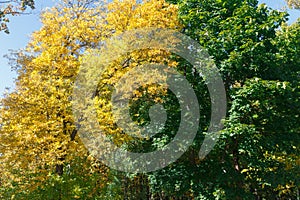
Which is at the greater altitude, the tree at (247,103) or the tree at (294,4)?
the tree at (294,4)

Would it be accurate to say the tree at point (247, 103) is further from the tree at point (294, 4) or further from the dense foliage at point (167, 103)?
the tree at point (294, 4)

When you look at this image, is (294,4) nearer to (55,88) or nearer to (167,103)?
(167,103)

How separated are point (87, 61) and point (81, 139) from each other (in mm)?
2889

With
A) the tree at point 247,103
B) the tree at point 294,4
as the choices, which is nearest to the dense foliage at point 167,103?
the tree at point 247,103

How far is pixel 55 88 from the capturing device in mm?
9797

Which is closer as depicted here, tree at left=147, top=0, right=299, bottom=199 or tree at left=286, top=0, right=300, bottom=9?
tree at left=147, top=0, right=299, bottom=199

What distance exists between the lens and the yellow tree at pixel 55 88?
909 cm

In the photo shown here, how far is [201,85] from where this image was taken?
38.5 ft

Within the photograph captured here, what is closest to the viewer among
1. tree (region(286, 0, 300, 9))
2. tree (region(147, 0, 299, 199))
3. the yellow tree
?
the yellow tree

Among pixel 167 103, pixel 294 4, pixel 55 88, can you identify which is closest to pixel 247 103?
pixel 167 103

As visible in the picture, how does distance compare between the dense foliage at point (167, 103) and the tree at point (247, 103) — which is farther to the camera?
the tree at point (247, 103)

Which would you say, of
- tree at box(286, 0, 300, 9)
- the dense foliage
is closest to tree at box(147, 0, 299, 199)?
the dense foliage

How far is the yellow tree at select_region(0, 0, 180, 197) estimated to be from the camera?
9086mm

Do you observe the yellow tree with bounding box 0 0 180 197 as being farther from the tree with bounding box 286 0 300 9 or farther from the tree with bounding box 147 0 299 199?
the tree with bounding box 286 0 300 9
